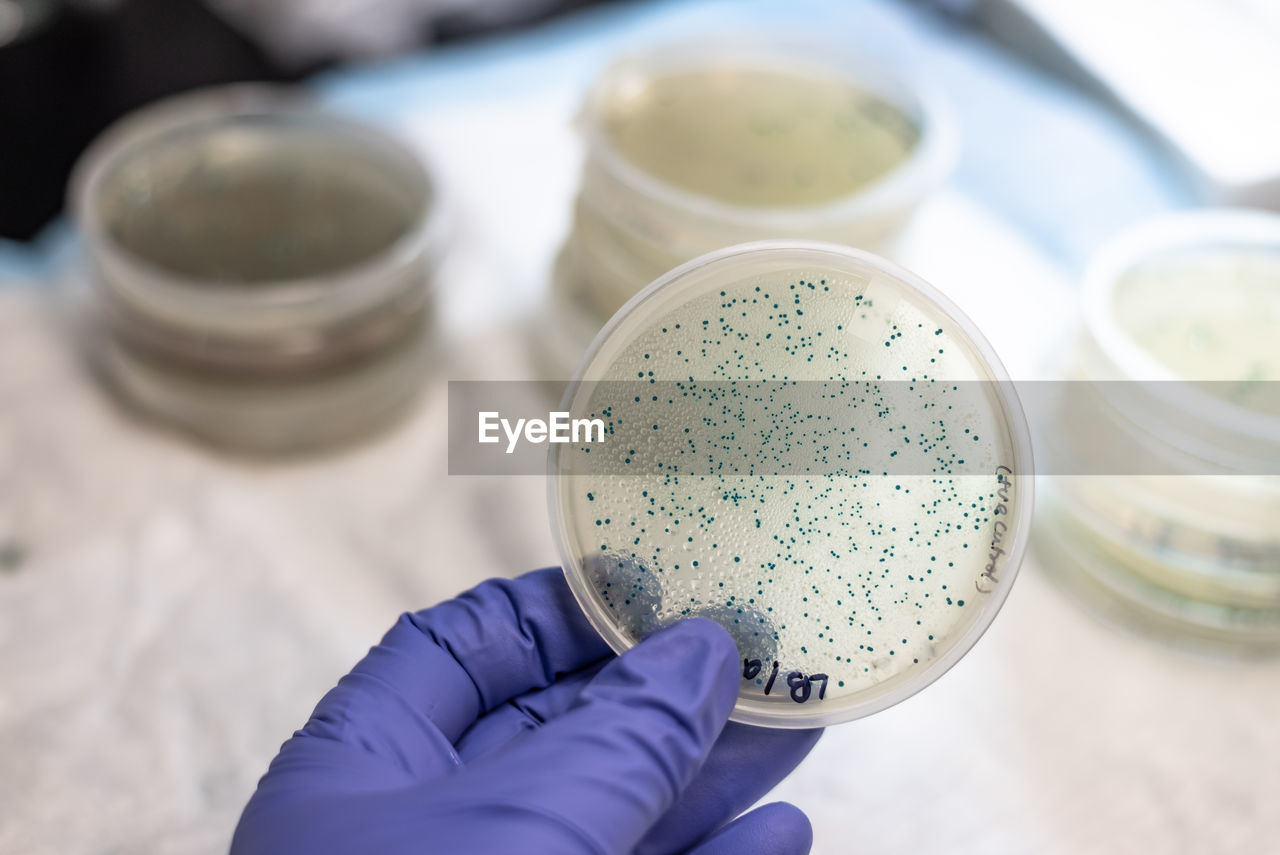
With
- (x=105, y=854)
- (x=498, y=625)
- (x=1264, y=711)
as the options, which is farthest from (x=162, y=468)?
(x=1264, y=711)

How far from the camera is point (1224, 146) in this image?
1430 millimetres

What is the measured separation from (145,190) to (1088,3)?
146cm

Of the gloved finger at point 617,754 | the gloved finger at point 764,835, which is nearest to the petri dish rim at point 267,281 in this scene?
the gloved finger at point 617,754

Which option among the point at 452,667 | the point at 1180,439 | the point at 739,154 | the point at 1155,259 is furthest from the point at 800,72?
the point at 452,667

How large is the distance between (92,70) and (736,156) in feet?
4.36

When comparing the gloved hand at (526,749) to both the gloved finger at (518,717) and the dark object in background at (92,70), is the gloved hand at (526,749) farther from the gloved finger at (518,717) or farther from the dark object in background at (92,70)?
the dark object in background at (92,70)

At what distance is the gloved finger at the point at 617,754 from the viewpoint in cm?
66

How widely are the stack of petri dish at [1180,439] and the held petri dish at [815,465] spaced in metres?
0.36

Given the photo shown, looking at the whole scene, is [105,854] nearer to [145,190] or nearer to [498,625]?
[498,625]

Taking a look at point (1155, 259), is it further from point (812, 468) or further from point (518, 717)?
point (518, 717)

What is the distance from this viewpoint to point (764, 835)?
79 centimetres

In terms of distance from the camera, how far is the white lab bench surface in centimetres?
96

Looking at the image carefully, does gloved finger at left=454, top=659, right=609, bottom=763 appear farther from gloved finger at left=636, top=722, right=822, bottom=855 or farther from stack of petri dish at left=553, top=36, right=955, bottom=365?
stack of petri dish at left=553, top=36, right=955, bottom=365

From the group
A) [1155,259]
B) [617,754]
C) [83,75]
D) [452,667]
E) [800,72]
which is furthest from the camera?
[83,75]
